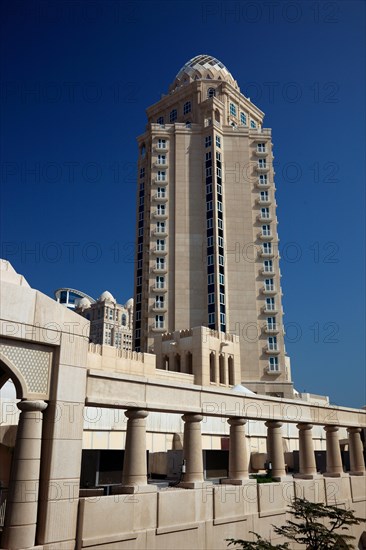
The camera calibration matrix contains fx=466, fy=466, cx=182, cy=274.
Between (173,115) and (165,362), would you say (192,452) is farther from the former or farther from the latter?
(173,115)

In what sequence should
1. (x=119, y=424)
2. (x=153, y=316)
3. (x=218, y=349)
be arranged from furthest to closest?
(x=153, y=316) → (x=218, y=349) → (x=119, y=424)

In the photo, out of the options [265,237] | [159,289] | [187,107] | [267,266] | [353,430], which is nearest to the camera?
[353,430]

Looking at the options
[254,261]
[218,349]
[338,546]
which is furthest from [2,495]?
[254,261]

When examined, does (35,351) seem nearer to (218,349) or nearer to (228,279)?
(218,349)

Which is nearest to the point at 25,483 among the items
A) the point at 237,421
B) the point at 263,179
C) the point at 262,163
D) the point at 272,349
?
the point at 237,421

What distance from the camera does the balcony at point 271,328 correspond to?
81062 millimetres

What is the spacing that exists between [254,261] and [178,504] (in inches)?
2733

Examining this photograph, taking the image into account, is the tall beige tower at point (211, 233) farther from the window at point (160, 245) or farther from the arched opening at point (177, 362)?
the arched opening at point (177, 362)

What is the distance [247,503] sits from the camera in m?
21.9

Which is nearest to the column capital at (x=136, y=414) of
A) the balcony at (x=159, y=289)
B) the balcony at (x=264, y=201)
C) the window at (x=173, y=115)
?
the balcony at (x=159, y=289)

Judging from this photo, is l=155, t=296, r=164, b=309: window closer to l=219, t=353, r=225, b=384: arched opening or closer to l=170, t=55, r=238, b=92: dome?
l=219, t=353, r=225, b=384: arched opening

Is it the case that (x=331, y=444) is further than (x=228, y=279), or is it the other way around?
(x=228, y=279)

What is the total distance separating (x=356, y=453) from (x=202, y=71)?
9140cm

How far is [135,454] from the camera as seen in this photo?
1819cm
